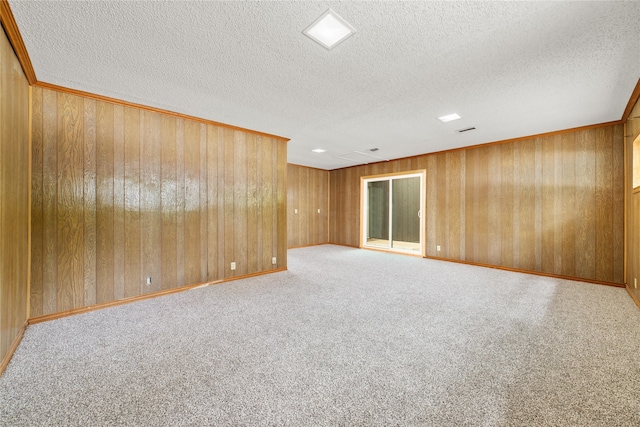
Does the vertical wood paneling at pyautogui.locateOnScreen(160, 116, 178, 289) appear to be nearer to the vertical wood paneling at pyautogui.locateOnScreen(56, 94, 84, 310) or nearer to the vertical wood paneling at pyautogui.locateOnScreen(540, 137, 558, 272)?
the vertical wood paneling at pyautogui.locateOnScreen(56, 94, 84, 310)

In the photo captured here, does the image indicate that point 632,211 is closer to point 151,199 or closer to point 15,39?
point 151,199

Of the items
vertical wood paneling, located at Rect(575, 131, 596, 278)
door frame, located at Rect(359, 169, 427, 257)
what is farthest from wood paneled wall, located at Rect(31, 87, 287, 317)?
vertical wood paneling, located at Rect(575, 131, 596, 278)

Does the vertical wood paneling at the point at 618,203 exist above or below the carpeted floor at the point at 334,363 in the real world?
above

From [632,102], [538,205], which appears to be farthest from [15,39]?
[538,205]

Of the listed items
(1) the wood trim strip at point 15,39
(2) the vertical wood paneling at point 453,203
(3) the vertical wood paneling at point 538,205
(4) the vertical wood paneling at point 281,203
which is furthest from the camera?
(2) the vertical wood paneling at point 453,203

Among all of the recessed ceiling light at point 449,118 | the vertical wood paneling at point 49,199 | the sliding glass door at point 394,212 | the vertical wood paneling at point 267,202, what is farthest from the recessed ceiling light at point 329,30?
the sliding glass door at point 394,212

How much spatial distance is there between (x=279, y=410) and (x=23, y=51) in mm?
3290

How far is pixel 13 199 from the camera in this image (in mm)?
2102

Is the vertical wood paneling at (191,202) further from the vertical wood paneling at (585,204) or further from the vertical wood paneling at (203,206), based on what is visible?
the vertical wood paneling at (585,204)

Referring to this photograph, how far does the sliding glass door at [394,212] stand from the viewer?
7.38 m

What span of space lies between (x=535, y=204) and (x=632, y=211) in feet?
4.14

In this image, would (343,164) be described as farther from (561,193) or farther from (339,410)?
(339,410)

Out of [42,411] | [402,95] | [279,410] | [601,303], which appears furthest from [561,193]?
[42,411]

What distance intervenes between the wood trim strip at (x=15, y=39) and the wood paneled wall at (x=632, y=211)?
5791 millimetres
